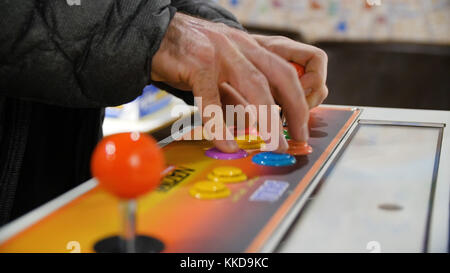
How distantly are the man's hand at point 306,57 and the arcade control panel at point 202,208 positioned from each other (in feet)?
0.50

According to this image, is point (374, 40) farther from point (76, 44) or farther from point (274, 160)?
point (76, 44)

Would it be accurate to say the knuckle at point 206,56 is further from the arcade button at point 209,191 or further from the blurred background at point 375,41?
the blurred background at point 375,41

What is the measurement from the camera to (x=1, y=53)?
619 millimetres

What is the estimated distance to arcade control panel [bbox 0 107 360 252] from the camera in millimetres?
465

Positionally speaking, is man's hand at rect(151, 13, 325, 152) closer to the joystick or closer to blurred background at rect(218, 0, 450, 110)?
the joystick

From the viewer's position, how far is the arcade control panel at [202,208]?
47 centimetres

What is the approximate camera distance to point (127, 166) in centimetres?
35

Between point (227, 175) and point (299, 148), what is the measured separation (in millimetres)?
171

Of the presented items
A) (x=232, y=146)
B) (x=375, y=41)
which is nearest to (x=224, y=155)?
(x=232, y=146)

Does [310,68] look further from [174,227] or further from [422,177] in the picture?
[174,227]

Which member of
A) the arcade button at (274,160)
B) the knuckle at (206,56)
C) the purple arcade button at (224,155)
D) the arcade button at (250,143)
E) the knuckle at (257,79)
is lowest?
the arcade button at (274,160)

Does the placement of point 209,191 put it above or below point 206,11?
below

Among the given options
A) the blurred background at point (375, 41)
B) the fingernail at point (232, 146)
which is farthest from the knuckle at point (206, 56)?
the blurred background at point (375, 41)
